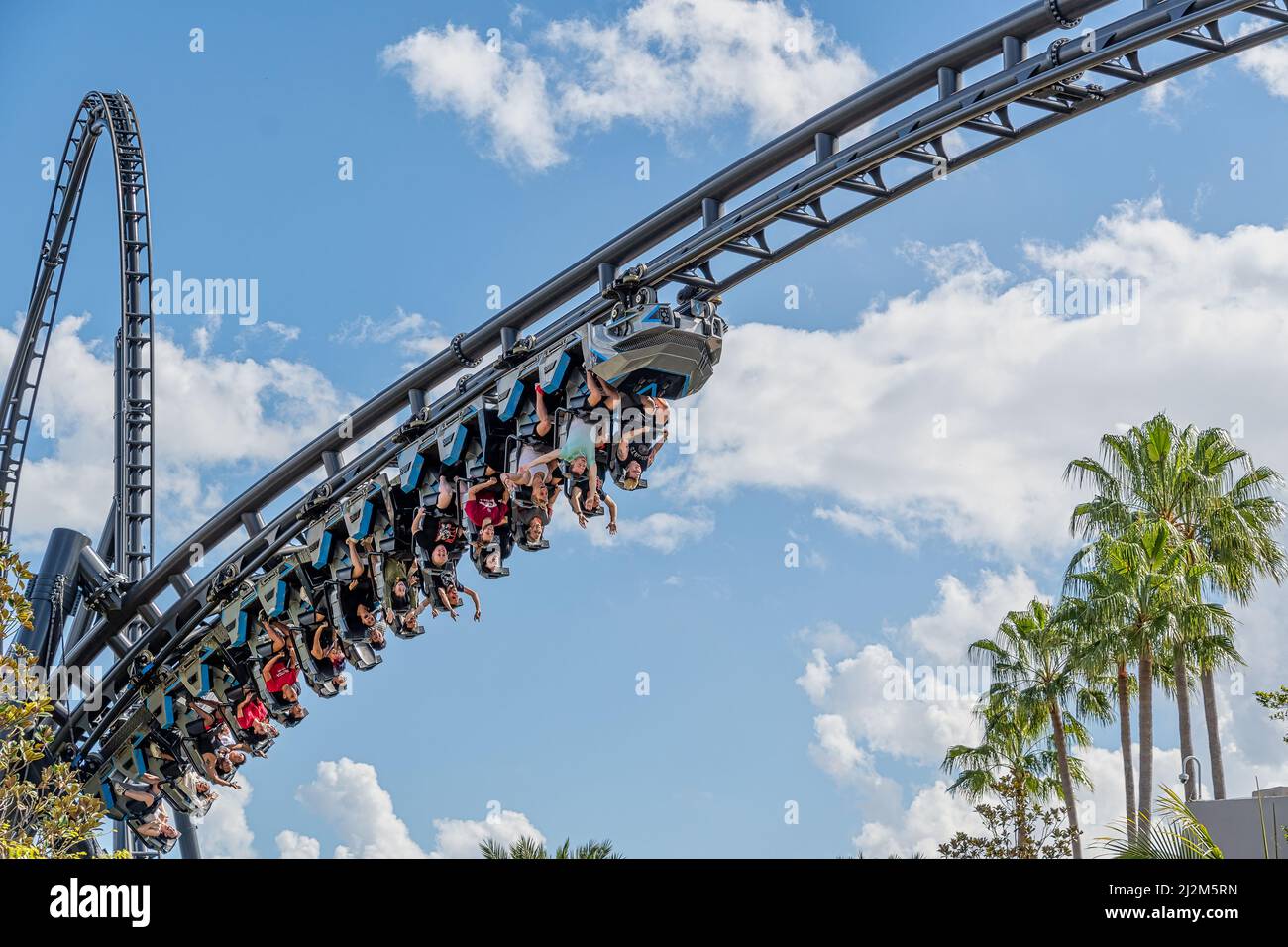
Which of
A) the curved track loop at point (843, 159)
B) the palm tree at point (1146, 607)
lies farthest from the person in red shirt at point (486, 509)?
the palm tree at point (1146, 607)

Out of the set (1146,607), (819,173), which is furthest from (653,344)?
(1146,607)

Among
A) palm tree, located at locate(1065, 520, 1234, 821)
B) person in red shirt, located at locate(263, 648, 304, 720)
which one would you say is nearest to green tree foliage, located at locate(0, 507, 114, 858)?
person in red shirt, located at locate(263, 648, 304, 720)

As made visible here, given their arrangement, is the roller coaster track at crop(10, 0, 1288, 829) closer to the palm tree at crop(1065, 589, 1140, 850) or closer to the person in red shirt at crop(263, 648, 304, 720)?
the person in red shirt at crop(263, 648, 304, 720)

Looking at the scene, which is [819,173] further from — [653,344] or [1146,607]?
[1146,607]

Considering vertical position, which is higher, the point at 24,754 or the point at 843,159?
the point at 843,159

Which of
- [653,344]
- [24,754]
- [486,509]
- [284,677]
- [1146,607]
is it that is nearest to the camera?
[24,754]

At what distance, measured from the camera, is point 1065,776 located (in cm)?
2806

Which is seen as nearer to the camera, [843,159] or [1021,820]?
[843,159]

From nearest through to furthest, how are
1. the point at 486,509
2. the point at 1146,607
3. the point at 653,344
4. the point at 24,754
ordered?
the point at 24,754
the point at 653,344
the point at 486,509
the point at 1146,607
